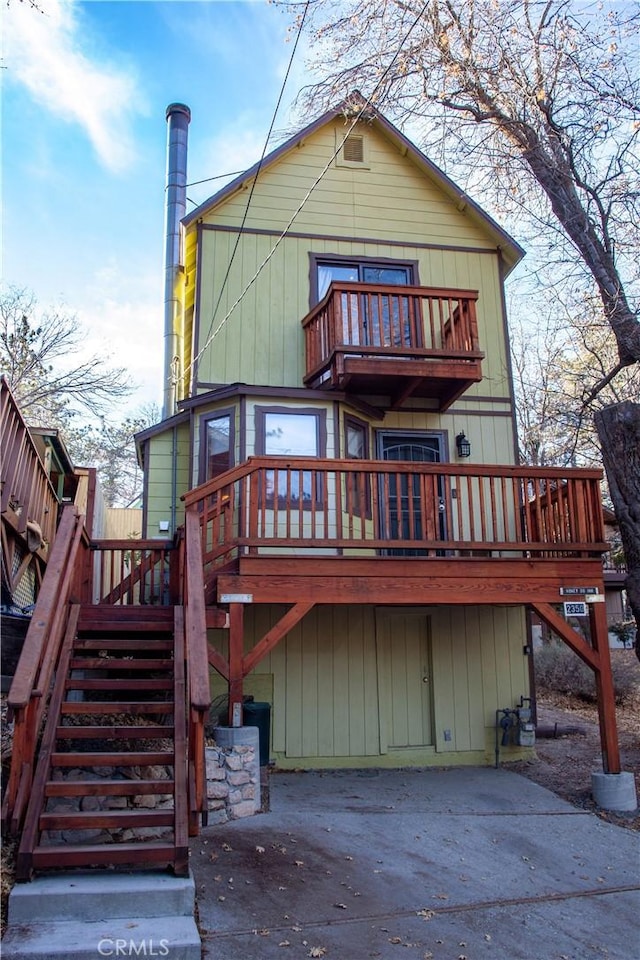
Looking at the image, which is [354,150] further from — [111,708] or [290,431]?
[111,708]

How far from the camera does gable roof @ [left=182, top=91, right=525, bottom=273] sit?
34.9 ft

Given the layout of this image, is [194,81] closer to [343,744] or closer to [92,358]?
[343,744]

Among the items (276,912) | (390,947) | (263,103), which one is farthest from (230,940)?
(263,103)

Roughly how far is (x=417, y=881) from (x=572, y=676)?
11177 millimetres

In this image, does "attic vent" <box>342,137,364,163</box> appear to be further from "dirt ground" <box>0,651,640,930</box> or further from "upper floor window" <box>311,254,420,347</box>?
"dirt ground" <box>0,651,640,930</box>

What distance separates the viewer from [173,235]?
48.9ft

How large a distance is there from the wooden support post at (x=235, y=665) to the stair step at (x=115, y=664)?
113cm

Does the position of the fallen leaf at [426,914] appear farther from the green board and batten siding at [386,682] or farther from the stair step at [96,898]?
the green board and batten siding at [386,682]

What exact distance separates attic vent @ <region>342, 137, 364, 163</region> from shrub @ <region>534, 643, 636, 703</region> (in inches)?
424

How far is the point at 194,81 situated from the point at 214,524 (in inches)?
252

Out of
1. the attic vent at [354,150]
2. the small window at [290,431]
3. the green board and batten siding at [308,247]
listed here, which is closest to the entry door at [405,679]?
the small window at [290,431]

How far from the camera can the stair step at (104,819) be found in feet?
13.7

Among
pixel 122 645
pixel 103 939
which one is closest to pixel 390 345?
pixel 122 645

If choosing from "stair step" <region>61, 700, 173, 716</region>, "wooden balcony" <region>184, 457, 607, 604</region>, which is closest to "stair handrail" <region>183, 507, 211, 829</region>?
"stair step" <region>61, 700, 173, 716</region>
